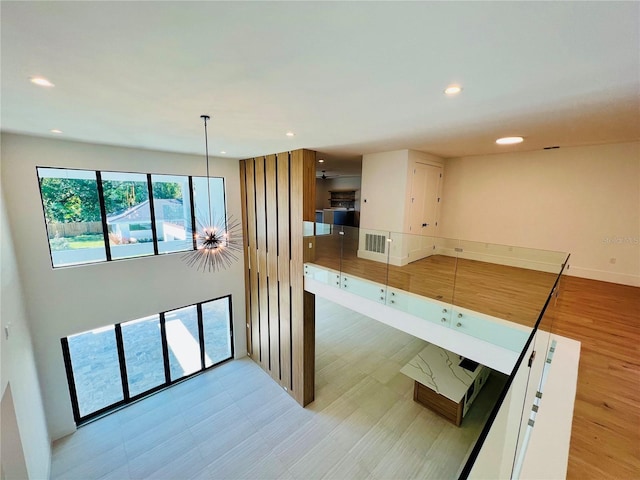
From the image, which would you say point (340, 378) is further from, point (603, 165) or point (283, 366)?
point (603, 165)

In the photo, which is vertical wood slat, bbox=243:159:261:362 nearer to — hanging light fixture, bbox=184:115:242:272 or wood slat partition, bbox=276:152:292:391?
hanging light fixture, bbox=184:115:242:272

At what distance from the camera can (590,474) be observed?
158 centimetres

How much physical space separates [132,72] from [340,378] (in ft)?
22.4

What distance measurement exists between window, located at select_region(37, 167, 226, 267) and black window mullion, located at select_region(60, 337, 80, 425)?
157cm

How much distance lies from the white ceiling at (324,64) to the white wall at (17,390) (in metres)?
2.11

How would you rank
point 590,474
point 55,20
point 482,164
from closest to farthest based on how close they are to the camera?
point 55,20
point 590,474
point 482,164

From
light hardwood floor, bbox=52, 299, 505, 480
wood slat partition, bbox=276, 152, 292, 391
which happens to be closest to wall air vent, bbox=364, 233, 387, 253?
wood slat partition, bbox=276, 152, 292, 391

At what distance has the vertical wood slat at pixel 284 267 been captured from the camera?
17.5 feet

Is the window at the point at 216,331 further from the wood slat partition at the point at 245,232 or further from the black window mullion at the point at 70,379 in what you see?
the black window mullion at the point at 70,379

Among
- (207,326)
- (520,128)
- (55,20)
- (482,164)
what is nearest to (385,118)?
(520,128)

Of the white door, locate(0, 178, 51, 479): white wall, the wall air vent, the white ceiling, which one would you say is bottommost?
locate(0, 178, 51, 479): white wall

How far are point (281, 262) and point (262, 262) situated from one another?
2.72 feet

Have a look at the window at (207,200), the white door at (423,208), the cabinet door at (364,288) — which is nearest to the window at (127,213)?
the window at (207,200)

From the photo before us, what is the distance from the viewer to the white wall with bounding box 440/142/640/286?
438 centimetres
